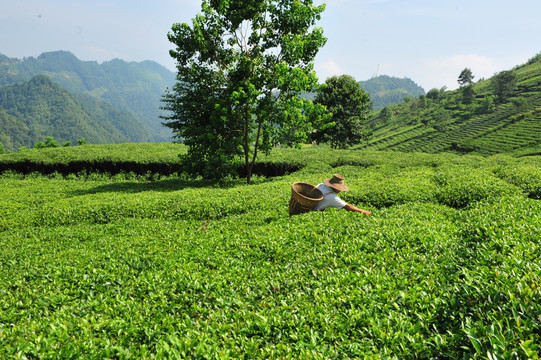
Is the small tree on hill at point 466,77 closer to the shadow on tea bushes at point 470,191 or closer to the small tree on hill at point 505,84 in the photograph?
the small tree on hill at point 505,84

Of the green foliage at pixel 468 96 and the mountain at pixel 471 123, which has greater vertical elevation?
the green foliage at pixel 468 96

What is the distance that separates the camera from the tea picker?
8.34m

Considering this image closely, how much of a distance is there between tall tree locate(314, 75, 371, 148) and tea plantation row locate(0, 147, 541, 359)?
30425 millimetres

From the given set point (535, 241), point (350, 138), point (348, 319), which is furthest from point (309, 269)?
point (350, 138)

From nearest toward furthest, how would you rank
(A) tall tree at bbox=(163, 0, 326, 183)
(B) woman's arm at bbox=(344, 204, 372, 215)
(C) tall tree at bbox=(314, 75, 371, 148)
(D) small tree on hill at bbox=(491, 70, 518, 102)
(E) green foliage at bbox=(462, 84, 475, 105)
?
(B) woman's arm at bbox=(344, 204, 372, 215) < (A) tall tree at bbox=(163, 0, 326, 183) < (C) tall tree at bbox=(314, 75, 371, 148) < (D) small tree on hill at bbox=(491, 70, 518, 102) < (E) green foliage at bbox=(462, 84, 475, 105)

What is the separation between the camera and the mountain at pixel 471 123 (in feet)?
222

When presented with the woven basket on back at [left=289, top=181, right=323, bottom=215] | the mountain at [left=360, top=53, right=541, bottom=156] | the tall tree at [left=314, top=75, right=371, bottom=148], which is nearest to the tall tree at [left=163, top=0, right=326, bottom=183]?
the woven basket on back at [left=289, top=181, right=323, bottom=215]

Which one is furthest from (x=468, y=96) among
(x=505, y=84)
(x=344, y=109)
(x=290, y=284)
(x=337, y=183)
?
(x=290, y=284)

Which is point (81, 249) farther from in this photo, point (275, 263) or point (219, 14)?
point (219, 14)

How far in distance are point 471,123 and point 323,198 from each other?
102256 millimetres

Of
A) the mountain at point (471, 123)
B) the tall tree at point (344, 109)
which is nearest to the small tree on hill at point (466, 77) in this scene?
the mountain at point (471, 123)

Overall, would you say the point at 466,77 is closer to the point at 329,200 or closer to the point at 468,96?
the point at 468,96

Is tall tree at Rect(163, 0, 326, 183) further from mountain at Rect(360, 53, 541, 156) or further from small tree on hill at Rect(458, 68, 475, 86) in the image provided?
small tree on hill at Rect(458, 68, 475, 86)

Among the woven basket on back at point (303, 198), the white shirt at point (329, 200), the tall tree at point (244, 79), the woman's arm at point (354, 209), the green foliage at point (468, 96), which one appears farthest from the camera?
the green foliage at point (468, 96)
